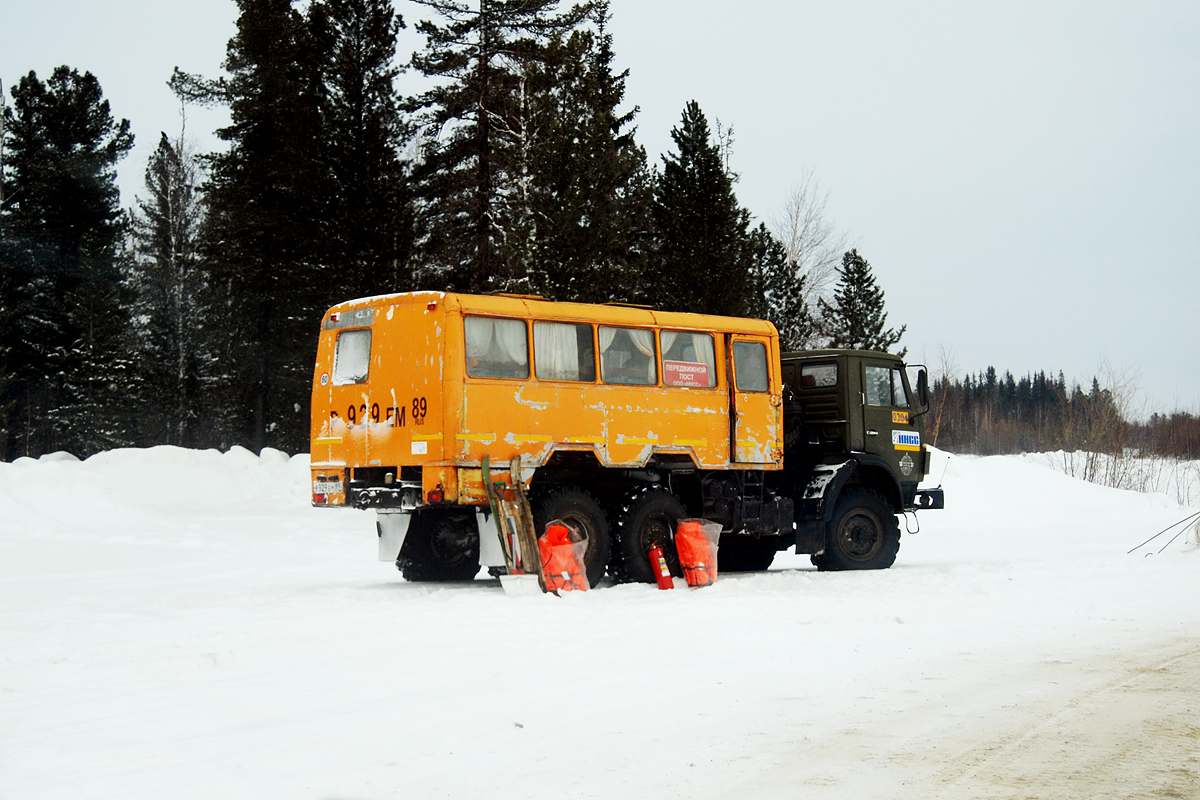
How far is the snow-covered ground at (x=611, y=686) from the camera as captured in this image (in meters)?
5.60

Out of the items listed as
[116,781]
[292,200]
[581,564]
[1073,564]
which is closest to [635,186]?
[292,200]

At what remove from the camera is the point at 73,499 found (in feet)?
72.1

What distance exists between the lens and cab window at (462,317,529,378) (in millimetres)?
13180

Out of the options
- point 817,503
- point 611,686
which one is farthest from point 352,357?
point 611,686

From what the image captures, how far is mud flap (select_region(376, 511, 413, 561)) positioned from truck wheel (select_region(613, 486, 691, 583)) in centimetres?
244

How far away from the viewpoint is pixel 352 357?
45.4 ft

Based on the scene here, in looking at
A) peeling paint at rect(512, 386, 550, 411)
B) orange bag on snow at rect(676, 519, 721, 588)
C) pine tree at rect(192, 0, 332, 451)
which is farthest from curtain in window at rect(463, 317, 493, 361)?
pine tree at rect(192, 0, 332, 451)

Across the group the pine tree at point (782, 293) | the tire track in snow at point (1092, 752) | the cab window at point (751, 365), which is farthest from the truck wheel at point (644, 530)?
the pine tree at point (782, 293)

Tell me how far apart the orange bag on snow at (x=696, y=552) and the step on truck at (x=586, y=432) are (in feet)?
1.67

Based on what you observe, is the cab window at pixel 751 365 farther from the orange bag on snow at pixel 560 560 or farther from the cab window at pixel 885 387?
the orange bag on snow at pixel 560 560

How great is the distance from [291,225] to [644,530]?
2824 centimetres

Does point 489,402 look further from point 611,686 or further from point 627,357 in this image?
point 611,686

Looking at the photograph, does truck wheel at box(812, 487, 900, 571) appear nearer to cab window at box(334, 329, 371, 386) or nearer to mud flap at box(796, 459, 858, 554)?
mud flap at box(796, 459, 858, 554)

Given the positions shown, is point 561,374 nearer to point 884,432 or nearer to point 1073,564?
point 884,432
